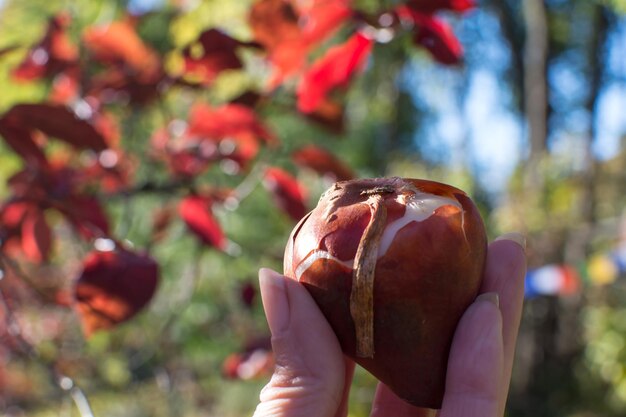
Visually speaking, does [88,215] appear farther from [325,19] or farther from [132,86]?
[325,19]

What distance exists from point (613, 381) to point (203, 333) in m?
4.60

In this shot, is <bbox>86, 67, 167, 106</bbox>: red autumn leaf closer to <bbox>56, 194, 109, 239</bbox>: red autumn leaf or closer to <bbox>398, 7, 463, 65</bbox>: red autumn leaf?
<bbox>56, 194, 109, 239</bbox>: red autumn leaf

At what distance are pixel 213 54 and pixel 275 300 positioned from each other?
0.66 m

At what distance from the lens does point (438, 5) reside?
3.57ft

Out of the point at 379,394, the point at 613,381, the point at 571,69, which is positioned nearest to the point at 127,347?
the point at 379,394

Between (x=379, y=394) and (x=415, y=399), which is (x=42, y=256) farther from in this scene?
(x=415, y=399)

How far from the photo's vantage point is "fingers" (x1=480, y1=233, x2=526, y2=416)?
707 mm

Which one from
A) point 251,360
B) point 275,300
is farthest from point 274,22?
point 275,300

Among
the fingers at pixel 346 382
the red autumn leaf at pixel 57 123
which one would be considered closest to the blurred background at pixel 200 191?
the red autumn leaf at pixel 57 123

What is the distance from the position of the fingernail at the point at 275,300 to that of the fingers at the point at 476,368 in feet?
0.45

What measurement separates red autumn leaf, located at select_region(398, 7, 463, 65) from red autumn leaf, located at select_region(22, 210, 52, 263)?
63 cm

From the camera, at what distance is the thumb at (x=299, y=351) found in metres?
0.64

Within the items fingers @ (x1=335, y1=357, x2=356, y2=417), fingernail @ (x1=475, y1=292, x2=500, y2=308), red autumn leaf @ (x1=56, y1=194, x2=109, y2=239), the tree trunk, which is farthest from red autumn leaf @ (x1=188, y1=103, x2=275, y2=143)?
the tree trunk

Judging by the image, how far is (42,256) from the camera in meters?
1.33
